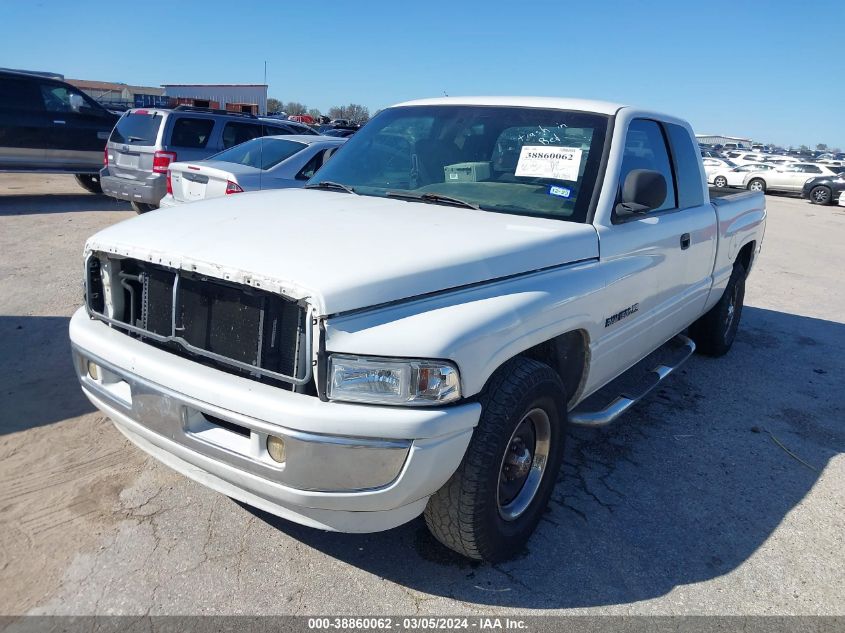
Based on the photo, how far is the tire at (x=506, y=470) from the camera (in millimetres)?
2484

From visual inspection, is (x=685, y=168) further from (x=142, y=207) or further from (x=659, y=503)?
(x=142, y=207)

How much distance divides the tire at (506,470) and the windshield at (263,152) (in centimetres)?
592

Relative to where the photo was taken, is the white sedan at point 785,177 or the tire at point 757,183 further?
the tire at point 757,183

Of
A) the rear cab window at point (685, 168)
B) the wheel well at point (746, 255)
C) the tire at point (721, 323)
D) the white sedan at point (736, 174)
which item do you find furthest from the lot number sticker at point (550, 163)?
the white sedan at point (736, 174)

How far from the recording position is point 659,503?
3.44m

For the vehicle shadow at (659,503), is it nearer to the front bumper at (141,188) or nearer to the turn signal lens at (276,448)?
the turn signal lens at (276,448)

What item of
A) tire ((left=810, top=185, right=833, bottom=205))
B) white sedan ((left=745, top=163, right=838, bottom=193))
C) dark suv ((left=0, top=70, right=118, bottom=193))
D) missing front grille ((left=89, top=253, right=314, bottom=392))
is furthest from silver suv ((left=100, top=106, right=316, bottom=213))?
white sedan ((left=745, top=163, right=838, bottom=193))

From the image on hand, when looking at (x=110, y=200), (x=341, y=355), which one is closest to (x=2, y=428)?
(x=341, y=355)

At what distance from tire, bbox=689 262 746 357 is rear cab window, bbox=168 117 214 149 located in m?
8.09

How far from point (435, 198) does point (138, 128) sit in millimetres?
8614

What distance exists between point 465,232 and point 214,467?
1386 millimetres

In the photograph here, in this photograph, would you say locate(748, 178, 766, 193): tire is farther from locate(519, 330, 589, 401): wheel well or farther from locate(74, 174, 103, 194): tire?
locate(519, 330, 589, 401): wheel well

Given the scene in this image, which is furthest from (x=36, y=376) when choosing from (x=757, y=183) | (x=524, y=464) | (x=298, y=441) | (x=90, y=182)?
(x=757, y=183)

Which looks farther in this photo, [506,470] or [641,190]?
[641,190]
